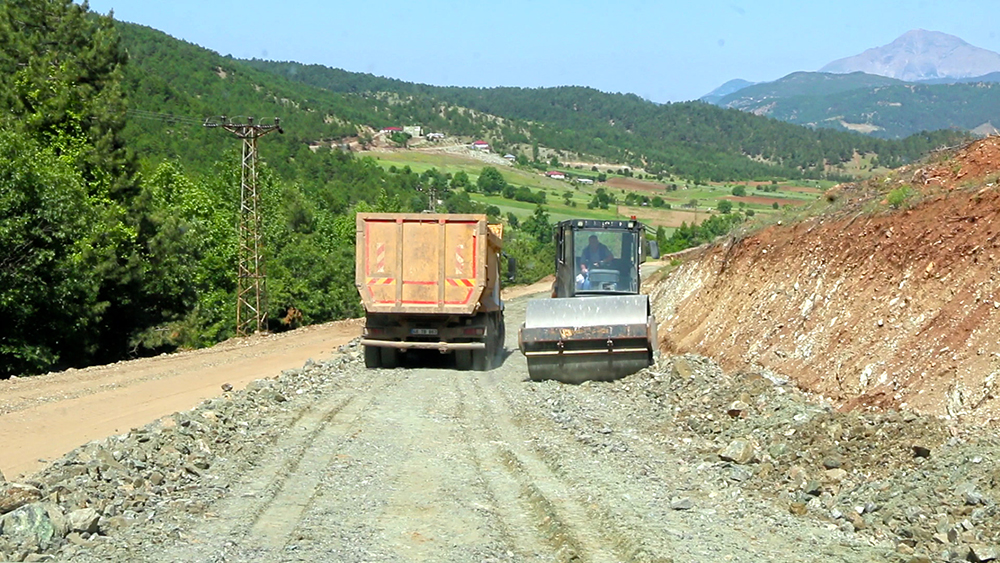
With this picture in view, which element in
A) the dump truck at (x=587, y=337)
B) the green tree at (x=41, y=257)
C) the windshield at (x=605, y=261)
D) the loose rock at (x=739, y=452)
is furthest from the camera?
the green tree at (x=41, y=257)

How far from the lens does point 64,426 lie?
13.8 m

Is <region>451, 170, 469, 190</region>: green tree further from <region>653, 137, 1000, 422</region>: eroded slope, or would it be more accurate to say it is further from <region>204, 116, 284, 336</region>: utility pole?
<region>653, 137, 1000, 422</region>: eroded slope

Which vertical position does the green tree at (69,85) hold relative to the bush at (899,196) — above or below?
above

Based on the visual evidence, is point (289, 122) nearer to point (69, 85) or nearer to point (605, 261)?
point (69, 85)

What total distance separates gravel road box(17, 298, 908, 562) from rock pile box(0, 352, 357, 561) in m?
0.03

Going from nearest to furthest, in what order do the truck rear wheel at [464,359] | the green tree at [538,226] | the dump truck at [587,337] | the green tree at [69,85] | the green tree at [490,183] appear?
the dump truck at [587,337] < the truck rear wheel at [464,359] < the green tree at [69,85] < the green tree at [538,226] < the green tree at [490,183]

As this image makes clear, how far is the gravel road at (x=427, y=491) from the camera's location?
290 inches

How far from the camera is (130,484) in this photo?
8.95 m

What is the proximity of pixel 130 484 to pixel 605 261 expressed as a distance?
38.8 feet

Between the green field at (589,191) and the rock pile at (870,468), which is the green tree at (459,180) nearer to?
the green field at (589,191)

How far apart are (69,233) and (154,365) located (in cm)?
894

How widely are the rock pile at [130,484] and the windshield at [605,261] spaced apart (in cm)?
742

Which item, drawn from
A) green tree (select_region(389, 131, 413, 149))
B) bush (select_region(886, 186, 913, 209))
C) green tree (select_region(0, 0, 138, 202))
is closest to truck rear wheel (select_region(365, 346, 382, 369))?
bush (select_region(886, 186, 913, 209))

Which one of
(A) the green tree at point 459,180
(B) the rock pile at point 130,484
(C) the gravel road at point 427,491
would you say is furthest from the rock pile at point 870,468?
(A) the green tree at point 459,180
